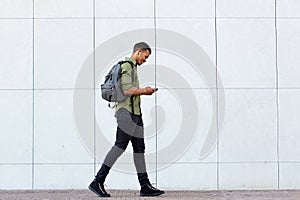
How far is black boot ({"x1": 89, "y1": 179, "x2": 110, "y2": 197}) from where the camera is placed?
8289mm

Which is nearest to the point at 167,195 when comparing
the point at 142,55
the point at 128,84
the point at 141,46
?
the point at 128,84

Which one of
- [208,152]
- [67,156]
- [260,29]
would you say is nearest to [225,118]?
[208,152]

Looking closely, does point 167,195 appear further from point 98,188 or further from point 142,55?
point 142,55

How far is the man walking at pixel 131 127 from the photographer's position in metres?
8.26

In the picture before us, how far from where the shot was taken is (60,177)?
911 centimetres

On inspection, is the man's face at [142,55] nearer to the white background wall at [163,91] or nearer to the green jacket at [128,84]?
the green jacket at [128,84]

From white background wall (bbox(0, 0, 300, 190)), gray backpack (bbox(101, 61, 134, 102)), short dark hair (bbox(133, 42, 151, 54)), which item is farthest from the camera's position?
white background wall (bbox(0, 0, 300, 190))

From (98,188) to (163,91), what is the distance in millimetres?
1618

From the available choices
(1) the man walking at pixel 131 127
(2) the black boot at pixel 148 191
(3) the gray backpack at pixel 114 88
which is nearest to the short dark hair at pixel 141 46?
(1) the man walking at pixel 131 127

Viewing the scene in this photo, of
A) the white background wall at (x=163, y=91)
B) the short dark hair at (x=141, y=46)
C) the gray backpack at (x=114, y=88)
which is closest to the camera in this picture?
the gray backpack at (x=114, y=88)

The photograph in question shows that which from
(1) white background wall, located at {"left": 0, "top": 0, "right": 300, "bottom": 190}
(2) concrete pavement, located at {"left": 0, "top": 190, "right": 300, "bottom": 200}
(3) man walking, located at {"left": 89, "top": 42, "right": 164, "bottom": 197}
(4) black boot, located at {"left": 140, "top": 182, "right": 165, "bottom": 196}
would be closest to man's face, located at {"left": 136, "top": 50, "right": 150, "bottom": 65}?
(3) man walking, located at {"left": 89, "top": 42, "right": 164, "bottom": 197}

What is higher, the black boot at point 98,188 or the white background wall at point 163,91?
the white background wall at point 163,91

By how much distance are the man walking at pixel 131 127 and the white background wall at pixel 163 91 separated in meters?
0.71

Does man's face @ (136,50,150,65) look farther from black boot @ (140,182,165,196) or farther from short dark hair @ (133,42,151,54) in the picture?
black boot @ (140,182,165,196)
